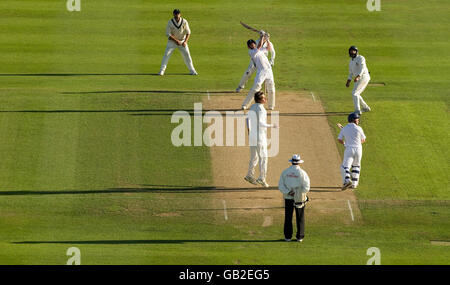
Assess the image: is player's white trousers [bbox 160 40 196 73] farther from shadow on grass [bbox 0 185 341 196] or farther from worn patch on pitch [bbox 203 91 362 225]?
shadow on grass [bbox 0 185 341 196]

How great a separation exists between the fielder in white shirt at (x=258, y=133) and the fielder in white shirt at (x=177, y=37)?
26.8 ft

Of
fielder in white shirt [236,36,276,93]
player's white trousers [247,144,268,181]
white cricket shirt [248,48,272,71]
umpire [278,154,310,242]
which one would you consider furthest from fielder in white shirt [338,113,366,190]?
fielder in white shirt [236,36,276,93]

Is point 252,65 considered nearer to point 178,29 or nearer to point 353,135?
point 178,29

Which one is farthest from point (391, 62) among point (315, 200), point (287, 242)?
point (287, 242)

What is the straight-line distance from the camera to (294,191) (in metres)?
25.7

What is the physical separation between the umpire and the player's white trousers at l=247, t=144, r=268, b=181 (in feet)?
8.69

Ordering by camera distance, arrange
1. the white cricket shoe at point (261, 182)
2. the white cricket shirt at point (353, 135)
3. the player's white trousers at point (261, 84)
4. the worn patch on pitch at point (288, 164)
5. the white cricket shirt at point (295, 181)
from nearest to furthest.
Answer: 1. the white cricket shirt at point (295, 181)
2. the worn patch on pitch at point (288, 164)
3. the white cricket shirt at point (353, 135)
4. the white cricket shoe at point (261, 182)
5. the player's white trousers at point (261, 84)

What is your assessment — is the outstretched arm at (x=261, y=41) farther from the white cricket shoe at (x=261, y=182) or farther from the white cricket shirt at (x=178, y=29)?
the white cricket shoe at (x=261, y=182)

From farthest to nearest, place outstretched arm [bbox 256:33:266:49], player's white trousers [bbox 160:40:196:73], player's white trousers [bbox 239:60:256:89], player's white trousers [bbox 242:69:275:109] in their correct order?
player's white trousers [bbox 160:40:196:73]
player's white trousers [bbox 239:60:256:89]
outstretched arm [bbox 256:33:266:49]
player's white trousers [bbox 242:69:275:109]

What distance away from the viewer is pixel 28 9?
42.0m

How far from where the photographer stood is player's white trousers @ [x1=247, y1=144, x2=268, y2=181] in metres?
28.4

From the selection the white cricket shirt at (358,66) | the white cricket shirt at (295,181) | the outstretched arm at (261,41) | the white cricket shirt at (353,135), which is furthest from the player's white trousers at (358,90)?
the white cricket shirt at (295,181)

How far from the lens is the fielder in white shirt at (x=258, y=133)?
92.4ft

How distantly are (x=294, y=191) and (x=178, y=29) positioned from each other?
1175 cm
